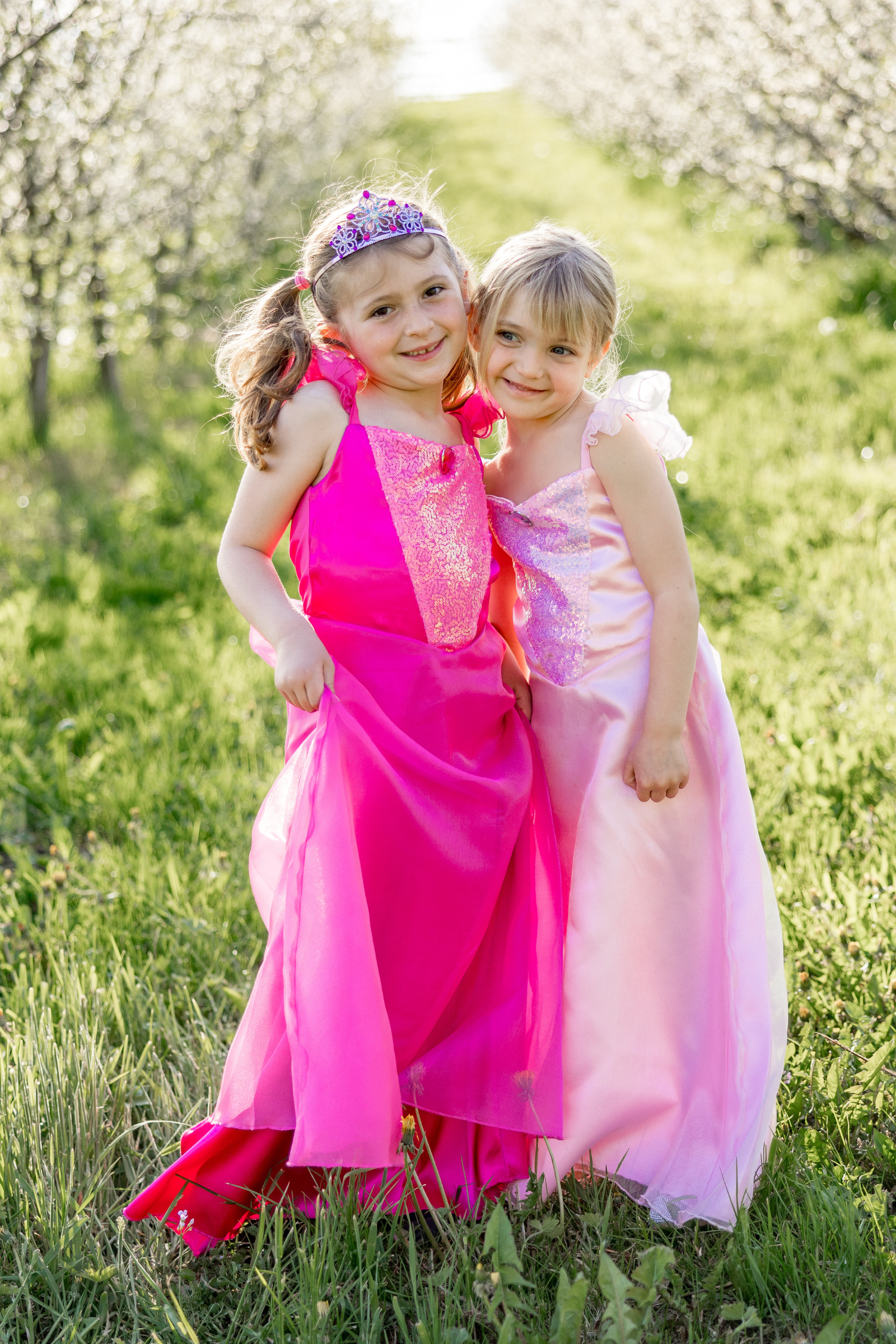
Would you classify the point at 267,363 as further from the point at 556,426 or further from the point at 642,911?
the point at 642,911

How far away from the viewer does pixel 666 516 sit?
190 cm

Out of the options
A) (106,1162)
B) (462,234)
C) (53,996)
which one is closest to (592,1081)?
(106,1162)

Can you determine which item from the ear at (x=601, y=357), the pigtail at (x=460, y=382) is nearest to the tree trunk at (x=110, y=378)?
the pigtail at (x=460, y=382)

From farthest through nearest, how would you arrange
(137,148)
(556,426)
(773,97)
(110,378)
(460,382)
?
(773,97)
(110,378)
(137,148)
(460,382)
(556,426)

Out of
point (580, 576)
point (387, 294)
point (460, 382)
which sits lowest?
point (580, 576)

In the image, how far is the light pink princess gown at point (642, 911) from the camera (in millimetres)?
1898

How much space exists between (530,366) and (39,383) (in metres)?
5.41

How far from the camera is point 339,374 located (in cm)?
192

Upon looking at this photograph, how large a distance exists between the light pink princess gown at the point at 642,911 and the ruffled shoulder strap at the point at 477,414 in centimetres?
23

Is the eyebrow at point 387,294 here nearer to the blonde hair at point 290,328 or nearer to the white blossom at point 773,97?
the blonde hair at point 290,328

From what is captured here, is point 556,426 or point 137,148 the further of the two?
point 137,148

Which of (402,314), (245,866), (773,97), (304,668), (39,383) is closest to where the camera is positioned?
(304,668)

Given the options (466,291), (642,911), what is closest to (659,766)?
(642,911)

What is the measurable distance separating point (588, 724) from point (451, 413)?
617mm
